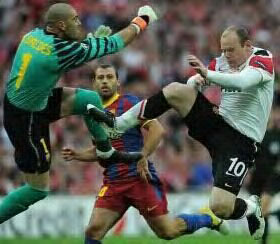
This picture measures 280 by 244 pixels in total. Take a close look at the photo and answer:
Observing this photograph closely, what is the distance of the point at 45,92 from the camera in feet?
31.4

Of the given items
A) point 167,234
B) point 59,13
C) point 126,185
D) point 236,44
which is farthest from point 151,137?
point 59,13

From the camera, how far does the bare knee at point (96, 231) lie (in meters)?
9.76

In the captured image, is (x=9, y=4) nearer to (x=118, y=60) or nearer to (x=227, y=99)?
(x=118, y=60)

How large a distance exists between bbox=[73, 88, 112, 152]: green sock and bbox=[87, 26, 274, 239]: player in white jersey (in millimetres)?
197

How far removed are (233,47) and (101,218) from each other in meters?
2.06

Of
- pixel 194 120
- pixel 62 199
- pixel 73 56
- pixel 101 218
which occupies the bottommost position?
pixel 62 199

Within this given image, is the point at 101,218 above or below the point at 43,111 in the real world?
below

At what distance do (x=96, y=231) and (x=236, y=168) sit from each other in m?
1.47

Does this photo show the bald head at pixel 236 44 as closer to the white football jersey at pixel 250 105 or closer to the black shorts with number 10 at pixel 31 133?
the white football jersey at pixel 250 105

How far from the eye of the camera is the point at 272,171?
13203mm

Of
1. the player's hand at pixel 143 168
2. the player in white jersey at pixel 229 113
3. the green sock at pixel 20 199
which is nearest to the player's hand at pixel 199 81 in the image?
the player in white jersey at pixel 229 113

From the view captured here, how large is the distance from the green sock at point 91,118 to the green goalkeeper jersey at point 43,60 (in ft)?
0.96

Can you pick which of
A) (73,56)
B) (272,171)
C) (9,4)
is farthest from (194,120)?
(9,4)

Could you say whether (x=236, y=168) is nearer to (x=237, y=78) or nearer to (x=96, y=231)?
(x=237, y=78)
